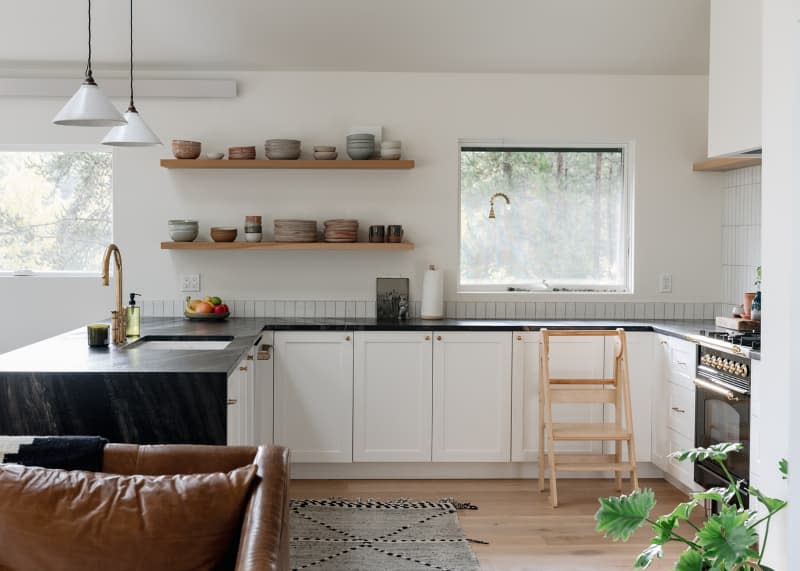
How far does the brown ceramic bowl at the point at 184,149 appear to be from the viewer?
4.81 m

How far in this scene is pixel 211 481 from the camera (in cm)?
208

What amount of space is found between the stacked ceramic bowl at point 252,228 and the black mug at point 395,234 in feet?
2.51

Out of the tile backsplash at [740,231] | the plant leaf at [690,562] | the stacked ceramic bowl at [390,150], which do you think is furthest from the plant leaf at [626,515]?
the stacked ceramic bowl at [390,150]

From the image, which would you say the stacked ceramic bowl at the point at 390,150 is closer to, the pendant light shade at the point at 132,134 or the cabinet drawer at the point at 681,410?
the pendant light shade at the point at 132,134

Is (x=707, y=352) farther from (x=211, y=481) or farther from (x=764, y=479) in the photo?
(x=211, y=481)

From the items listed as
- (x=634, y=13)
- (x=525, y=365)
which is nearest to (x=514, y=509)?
(x=525, y=365)

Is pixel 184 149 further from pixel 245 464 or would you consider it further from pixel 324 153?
pixel 245 464

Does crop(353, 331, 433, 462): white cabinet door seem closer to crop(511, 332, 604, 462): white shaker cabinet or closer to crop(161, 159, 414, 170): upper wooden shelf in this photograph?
crop(511, 332, 604, 462): white shaker cabinet

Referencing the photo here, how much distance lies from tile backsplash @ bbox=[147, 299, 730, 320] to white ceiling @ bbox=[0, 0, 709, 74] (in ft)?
4.69

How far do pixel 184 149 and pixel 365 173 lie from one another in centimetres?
108

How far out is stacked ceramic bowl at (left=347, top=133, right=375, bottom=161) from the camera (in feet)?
15.8

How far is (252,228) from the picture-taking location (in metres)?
4.87

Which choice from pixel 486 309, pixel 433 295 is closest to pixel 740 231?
pixel 486 309

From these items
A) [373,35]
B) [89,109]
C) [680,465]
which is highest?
[373,35]
